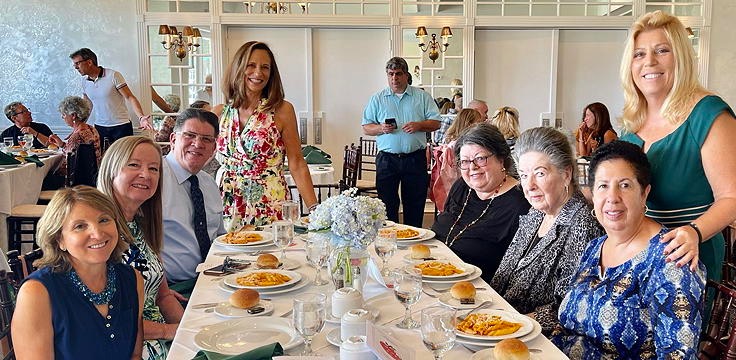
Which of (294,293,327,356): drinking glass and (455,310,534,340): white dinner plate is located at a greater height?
(294,293,327,356): drinking glass

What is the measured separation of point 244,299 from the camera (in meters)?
1.83

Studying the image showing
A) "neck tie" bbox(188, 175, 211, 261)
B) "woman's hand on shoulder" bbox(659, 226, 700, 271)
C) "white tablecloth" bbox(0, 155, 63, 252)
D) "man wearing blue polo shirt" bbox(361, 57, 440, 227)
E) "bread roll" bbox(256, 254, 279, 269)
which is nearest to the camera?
"woman's hand on shoulder" bbox(659, 226, 700, 271)

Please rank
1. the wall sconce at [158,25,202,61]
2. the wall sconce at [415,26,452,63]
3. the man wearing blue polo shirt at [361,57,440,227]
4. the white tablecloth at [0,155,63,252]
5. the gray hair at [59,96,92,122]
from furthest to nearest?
the wall sconce at [415,26,452,63]
the wall sconce at [158,25,202,61]
the gray hair at [59,96,92,122]
the man wearing blue polo shirt at [361,57,440,227]
the white tablecloth at [0,155,63,252]

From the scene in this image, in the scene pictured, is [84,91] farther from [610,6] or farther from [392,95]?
[610,6]

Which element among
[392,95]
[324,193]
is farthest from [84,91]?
[392,95]

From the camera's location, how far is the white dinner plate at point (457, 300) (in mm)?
1796

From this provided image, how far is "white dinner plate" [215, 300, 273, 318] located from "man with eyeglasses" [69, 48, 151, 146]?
573 cm

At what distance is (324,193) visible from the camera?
625 cm

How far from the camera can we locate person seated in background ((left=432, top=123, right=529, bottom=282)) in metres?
2.60

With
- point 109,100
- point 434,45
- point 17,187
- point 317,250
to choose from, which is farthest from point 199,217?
point 434,45

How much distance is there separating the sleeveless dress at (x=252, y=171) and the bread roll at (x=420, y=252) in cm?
107

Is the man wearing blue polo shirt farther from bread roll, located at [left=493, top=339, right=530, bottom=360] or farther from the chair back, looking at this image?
bread roll, located at [left=493, top=339, right=530, bottom=360]

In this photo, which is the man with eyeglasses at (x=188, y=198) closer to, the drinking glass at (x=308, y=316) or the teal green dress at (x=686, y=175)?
the drinking glass at (x=308, y=316)

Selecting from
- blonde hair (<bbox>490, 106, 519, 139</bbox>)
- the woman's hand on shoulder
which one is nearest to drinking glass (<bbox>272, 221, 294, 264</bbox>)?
the woman's hand on shoulder
